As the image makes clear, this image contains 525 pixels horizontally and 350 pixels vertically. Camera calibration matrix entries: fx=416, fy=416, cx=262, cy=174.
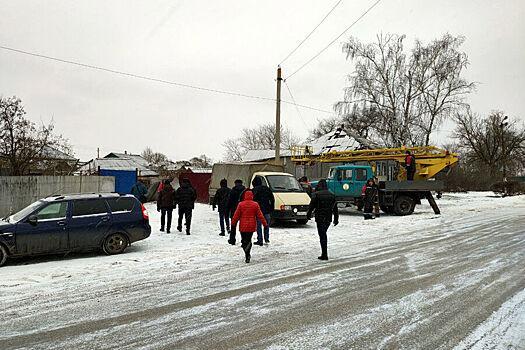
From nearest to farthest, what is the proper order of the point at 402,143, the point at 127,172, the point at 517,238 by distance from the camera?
1. the point at 517,238
2. the point at 127,172
3. the point at 402,143

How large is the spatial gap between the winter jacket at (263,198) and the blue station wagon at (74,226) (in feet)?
9.89

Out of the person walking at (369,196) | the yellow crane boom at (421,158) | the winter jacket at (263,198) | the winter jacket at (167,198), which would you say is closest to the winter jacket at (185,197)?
the winter jacket at (167,198)

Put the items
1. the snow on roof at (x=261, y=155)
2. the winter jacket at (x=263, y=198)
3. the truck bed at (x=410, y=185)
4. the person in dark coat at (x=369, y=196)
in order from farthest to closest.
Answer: the snow on roof at (x=261, y=155), the truck bed at (x=410, y=185), the person in dark coat at (x=369, y=196), the winter jacket at (x=263, y=198)

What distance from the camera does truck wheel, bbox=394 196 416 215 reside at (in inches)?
766

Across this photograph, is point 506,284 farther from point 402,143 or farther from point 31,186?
point 402,143

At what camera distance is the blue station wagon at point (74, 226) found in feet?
29.2

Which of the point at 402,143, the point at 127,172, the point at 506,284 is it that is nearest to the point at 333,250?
the point at 506,284

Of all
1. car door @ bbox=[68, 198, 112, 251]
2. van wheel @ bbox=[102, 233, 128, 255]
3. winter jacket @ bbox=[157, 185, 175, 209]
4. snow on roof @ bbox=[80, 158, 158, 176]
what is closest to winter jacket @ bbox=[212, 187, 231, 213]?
winter jacket @ bbox=[157, 185, 175, 209]

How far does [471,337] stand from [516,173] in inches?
2824

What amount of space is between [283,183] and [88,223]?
772cm

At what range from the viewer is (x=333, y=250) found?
1038cm

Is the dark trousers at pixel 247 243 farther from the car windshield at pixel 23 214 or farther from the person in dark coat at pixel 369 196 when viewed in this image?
the person in dark coat at pixel 369 196

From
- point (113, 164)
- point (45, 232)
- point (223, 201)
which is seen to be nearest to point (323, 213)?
point (223, 201)

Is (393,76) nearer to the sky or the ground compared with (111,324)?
nearer to the sky
